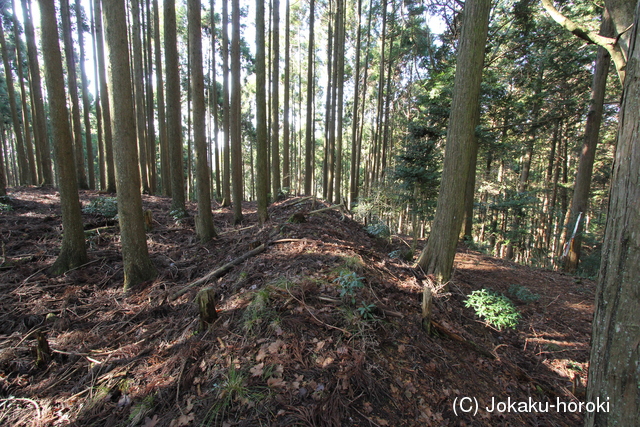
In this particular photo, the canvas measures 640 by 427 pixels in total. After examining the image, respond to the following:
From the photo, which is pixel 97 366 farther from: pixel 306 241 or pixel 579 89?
pixel 579 89

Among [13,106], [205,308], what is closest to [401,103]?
[205,308]

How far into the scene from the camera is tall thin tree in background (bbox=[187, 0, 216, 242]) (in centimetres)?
645

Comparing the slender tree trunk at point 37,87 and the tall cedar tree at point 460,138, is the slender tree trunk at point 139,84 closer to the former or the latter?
the slender tree trunk at point 37,87

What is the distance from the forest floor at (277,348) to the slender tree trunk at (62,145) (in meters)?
0.40

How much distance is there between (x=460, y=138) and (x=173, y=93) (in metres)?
7.20

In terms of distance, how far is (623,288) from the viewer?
167cm

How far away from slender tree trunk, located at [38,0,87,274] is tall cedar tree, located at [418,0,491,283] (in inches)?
273

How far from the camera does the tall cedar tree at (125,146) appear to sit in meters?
4.54

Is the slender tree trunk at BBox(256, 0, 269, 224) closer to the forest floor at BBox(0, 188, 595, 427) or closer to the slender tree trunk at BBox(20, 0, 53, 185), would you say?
the forest floor at BBox(0, 188, 595, 427)

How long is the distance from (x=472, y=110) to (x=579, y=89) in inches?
351

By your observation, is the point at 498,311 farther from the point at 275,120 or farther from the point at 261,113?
the point at 275,120

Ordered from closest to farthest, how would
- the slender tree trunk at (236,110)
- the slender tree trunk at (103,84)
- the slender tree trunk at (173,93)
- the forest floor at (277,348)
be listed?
the forest floor at (277,348) < the slender tree trunk at (173,93) < the slender tree trunk at (236,110) < the slender tree trunk at (103,84)

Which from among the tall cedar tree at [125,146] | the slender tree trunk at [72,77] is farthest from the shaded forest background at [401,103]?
the tall cedar tree at [125,146]

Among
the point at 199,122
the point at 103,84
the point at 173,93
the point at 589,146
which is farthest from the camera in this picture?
the point at 103,84
